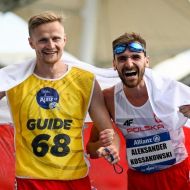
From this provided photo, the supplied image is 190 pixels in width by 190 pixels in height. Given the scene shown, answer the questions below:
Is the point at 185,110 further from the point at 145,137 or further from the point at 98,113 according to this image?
the point at 98,113

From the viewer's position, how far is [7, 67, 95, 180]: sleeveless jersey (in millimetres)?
3342

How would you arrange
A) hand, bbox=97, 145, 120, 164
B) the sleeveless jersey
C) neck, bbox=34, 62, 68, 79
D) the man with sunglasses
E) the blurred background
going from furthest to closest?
the blurred background → the man with sunglasses → neck, bbox=34, 62, 68, 79 → the sleeveless jersey → hand, bbox=97, 145, 120, 164

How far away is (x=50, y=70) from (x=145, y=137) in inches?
33.3

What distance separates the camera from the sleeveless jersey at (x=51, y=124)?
3.34m

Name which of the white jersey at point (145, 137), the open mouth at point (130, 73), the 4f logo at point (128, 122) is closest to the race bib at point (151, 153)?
the white jersey at point (145, 137)

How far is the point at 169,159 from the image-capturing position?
383 cm

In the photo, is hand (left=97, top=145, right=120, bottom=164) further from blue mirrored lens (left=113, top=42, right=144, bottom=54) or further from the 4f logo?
blue mirrored lens (left=113, top=42, right=144, bottom=54)

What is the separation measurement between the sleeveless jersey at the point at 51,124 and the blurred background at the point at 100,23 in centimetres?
904

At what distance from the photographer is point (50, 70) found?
3.47m

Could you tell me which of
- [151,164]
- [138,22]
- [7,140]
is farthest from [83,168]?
[138,22]

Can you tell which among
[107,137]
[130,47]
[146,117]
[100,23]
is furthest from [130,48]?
[100,23]

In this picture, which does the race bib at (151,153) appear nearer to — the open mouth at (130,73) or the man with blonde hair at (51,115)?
the man with blonde hair at (51,115)

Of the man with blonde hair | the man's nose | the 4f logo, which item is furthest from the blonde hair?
the 4f logo

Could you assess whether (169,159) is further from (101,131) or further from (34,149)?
(34,149)
